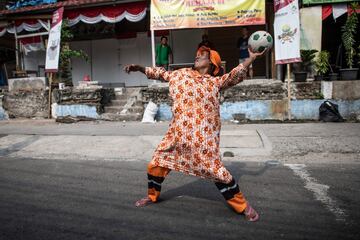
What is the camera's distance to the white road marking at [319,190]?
3.55 metres

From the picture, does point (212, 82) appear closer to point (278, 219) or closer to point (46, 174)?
point (278, 219)

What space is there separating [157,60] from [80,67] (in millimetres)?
4886

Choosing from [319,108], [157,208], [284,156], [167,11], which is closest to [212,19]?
[167,11]

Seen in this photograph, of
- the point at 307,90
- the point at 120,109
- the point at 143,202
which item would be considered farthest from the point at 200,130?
the point at 120,109

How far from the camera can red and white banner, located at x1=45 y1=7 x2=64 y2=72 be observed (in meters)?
11.4

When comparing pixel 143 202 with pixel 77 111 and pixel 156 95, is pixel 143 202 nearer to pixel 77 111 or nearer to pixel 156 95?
pixel 156 95

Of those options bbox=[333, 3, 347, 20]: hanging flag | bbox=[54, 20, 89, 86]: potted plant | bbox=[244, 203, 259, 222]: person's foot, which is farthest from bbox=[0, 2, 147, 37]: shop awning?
bbox=[244, 203, 259, 222]: person's foot

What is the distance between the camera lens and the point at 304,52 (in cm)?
1010

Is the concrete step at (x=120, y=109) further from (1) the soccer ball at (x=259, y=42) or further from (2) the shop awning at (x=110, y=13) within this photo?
(1) the soccer ball at (x=259, y=42)

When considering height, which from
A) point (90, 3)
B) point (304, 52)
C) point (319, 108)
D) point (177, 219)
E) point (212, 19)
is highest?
point (90, 3)

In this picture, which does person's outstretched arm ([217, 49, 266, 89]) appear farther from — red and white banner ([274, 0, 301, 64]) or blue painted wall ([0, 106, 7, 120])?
blue painted wall ([0, 106, 7, 120])

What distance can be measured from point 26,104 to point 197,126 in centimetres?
1022

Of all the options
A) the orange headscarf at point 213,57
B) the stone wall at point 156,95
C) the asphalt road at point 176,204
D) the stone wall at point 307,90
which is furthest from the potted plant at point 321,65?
the orange headscarf at point 213,57

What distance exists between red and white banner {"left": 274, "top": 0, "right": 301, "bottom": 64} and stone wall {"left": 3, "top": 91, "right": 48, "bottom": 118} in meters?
7.53
